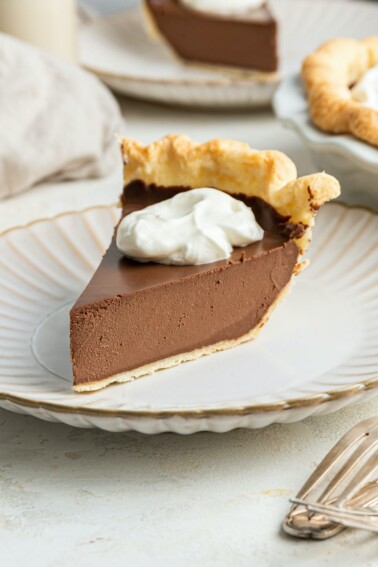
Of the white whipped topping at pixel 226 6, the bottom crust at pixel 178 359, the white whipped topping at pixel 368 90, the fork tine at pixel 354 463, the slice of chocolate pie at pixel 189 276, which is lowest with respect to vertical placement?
the white whipped topping at pixel 226 6

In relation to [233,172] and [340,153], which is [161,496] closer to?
[233,172]

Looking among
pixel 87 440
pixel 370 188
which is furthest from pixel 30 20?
pixel 87 440

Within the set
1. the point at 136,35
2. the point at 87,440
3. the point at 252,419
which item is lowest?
the point at 136,35

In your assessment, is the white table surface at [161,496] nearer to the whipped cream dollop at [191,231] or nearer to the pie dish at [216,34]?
the whipped cream dollop at [191,231]

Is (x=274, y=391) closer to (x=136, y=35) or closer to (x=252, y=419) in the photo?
(x=252, y=419)

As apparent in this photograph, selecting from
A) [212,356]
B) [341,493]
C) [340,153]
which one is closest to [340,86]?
[340,153]

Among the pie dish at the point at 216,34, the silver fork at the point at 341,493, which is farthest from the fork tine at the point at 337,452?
the pie dish at the point at 216,34
